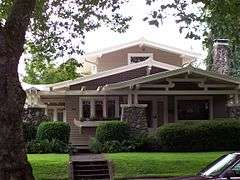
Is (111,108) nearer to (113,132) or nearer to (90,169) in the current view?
(113,132)

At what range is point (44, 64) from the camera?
22.9 meters

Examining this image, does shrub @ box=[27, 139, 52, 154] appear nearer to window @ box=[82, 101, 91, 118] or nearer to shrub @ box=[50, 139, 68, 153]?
shrub @ box=[50, 139, 68, 153]

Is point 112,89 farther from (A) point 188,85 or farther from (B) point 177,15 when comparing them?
(B) point 177,15

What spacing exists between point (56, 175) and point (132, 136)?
25.5 ft

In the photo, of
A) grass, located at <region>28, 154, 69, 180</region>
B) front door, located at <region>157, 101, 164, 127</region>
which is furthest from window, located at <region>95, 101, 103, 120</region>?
grass, located at <region>28, 154, 69, 180</region>

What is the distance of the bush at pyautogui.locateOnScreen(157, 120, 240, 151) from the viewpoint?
85.9 feet

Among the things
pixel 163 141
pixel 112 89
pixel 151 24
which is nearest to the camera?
pixel 151 24

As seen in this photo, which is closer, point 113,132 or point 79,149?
point 113,132

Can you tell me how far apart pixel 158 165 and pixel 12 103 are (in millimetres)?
8120

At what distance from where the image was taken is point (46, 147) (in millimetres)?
26672

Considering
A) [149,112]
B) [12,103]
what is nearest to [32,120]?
[149,112]

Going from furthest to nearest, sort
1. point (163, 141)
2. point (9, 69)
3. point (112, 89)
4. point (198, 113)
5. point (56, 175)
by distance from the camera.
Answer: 1. point (198, 113)
2. point (112, 89)
3. point (163, 141)
4. point (56, 175)
5. point (9, 69)

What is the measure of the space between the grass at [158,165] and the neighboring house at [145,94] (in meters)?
6.32

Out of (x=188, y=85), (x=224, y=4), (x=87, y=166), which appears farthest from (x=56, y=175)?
(x=188, y=85)
